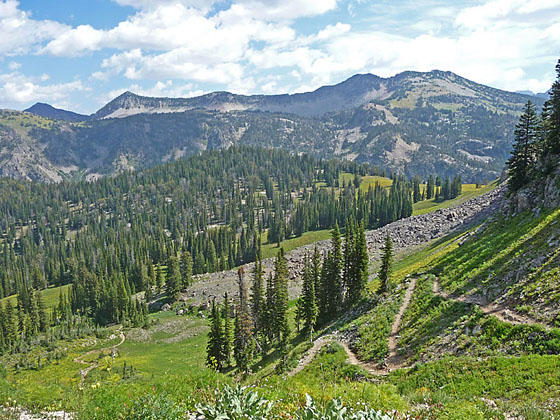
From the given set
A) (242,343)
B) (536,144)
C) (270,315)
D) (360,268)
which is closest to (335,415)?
(242,343)

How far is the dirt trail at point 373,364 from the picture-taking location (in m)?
31.1

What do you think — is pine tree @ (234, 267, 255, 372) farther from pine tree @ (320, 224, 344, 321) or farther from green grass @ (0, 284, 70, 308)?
green grass @ (0, 284, 70, 308)

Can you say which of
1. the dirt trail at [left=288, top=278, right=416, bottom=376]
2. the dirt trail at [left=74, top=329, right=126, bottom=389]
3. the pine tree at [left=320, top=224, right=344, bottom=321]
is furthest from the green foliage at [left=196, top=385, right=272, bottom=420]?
the dirt trail at [left=74, top=329, right=126, bottom=389]

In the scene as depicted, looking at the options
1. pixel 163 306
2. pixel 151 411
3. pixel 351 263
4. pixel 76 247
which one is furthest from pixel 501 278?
pixel 76 247

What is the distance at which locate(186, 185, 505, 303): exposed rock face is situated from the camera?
10594cm

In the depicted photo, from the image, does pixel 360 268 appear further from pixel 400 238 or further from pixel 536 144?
pixel 400 238

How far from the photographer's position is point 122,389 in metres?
16.2

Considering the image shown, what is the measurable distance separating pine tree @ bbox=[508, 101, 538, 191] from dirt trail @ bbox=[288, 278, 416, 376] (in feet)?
93.9

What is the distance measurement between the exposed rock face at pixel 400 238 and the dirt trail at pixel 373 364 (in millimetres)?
50868

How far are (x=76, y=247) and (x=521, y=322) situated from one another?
8869 inches

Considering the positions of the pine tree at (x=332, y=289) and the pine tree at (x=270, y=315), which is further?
the pine tree at (x=332, y=289)

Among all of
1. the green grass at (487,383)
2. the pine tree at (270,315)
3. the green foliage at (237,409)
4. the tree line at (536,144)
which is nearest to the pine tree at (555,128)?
the tree line at (536,144)

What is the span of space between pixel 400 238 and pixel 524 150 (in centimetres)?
6202

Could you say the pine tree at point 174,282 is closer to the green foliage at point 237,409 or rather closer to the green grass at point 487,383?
the green grass at point 487,383
